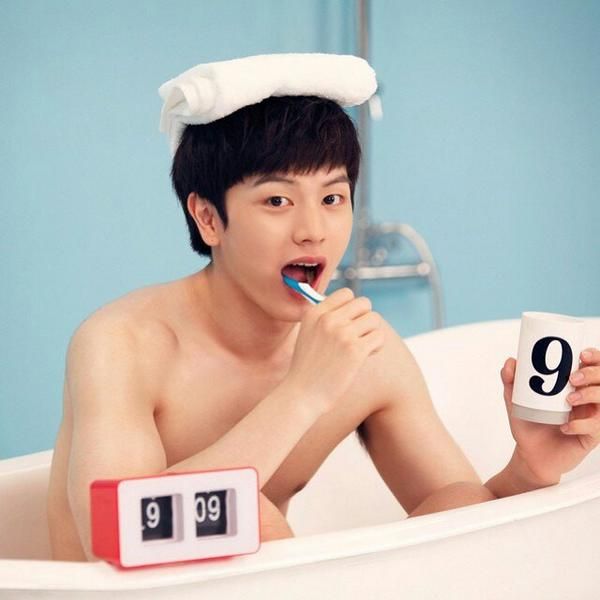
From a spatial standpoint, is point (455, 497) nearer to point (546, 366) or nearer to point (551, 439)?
point (551, 439)

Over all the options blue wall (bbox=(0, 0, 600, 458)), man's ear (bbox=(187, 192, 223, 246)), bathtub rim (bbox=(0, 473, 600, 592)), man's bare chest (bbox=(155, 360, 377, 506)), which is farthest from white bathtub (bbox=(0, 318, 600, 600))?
blue wall (bbox=(0, 0, 600, 458))

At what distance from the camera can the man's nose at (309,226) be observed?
46.9 inches

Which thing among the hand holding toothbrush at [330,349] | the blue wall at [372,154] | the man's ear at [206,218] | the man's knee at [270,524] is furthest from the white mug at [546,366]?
the blue wall at [372,154]

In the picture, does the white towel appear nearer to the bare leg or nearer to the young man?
the young man

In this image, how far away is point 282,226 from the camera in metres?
1.20

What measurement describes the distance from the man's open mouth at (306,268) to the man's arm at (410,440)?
233 mm

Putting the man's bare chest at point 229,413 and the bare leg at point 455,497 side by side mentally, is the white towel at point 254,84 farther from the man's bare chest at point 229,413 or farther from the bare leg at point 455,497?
the bare leg at point 455,497

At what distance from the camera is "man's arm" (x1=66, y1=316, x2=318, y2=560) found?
1066 mm

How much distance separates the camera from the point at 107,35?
7.84ft

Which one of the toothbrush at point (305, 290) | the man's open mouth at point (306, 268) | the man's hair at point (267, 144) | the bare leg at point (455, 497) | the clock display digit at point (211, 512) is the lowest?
the bare leg at point (455, 497)

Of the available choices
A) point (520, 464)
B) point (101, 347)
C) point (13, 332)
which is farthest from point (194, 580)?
point (13, 332)

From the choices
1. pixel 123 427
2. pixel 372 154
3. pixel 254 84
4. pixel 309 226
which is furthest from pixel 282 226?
pixel 372 154

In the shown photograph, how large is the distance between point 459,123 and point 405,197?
27 centimetres

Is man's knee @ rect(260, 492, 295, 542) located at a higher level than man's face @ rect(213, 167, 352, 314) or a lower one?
lower
